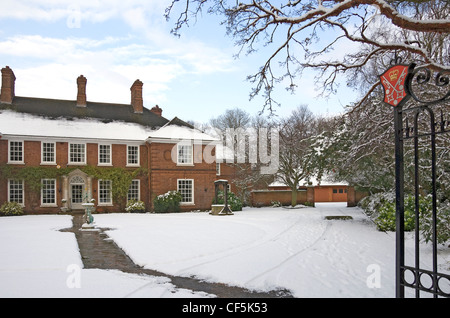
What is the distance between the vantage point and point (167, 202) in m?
27.5

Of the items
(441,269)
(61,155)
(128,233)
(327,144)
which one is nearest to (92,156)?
(61,155)

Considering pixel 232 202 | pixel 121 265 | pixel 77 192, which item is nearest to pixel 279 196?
pixel 232 202

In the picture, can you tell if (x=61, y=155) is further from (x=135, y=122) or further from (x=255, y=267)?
(x=255, y=267)

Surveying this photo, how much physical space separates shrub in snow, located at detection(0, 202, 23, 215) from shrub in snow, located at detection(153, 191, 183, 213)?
9131 mm

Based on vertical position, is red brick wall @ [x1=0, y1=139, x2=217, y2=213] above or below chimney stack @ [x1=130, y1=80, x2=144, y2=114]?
below

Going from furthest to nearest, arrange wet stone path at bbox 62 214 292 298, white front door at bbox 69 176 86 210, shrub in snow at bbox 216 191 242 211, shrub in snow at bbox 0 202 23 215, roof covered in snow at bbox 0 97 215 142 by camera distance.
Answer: shrub in snow at bbox 216 191 242 211 → white front door at bbox 69 176 86 210 → roof covered in snow at bbox 0 97 215 142 → shrub in snow at bbox 0 202 23 215 → wet stone path at bbox 62 214 292 298

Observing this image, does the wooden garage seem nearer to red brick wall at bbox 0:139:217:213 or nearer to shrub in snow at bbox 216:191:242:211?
shrub in snow at bbox 216:191:242:211

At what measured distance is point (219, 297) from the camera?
6.15 m

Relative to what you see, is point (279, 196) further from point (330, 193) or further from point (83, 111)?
point (83, 111)

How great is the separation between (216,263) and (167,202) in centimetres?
1909

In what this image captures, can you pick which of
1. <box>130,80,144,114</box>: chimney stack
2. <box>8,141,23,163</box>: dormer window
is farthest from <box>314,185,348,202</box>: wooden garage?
<box>8,141,23,163</box>: dormer window

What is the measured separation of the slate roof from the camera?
28.7m

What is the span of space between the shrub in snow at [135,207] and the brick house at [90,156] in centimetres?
71
